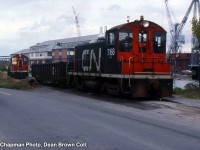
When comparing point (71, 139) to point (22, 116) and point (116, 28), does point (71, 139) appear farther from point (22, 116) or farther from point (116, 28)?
point (116, 28)

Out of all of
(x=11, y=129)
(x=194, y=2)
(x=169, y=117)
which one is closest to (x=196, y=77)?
(x=169, y=117)

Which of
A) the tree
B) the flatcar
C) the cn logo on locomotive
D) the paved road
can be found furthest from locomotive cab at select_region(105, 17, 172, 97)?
the flatcar

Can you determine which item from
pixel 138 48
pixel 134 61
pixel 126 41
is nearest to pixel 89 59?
pixel 126 41

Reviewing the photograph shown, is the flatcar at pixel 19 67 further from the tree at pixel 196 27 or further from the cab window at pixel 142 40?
the cab window at pixel 142 40

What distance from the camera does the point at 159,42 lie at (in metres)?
20.8

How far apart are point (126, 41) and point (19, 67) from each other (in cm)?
2521

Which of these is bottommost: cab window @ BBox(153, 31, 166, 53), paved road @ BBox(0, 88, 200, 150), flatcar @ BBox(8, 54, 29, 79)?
paved road @ BBox(0, 88, 200, 150)

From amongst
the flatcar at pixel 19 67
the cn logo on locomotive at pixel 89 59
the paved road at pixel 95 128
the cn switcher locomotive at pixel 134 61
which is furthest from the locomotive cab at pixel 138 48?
the flatcar at pixel 19 67

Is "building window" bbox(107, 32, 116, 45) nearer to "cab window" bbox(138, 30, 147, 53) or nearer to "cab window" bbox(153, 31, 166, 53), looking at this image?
"cab window" bbox(138, 30, 147, 53)

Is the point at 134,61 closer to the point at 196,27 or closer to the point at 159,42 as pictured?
the point at 159,42

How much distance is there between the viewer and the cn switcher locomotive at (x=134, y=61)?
19156 mm

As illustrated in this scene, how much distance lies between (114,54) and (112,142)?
1147 centimetres

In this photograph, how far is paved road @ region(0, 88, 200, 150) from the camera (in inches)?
343

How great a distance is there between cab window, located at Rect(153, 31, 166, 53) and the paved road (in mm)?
5445
